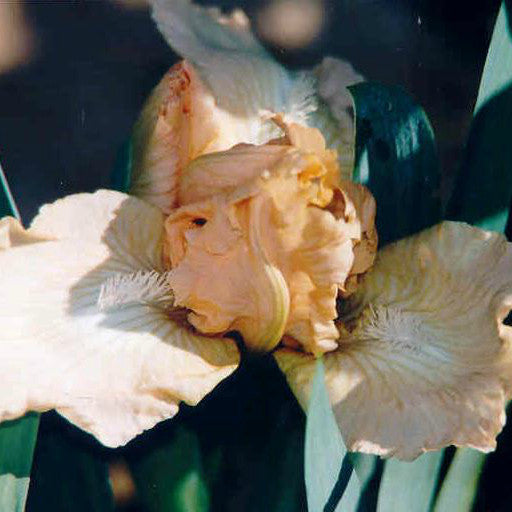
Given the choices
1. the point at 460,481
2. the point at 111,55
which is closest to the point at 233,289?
the point at 460,481

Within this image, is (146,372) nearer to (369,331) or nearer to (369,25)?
(369,331)

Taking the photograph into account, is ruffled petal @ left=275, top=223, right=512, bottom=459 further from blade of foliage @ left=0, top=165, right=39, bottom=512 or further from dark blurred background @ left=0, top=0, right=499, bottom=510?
dark blurred background @ left=0, top=0, right=499, bottom=510

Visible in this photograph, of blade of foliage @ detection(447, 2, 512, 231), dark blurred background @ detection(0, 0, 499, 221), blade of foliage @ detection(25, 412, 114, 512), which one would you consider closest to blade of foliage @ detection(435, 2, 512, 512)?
blade of foliage @ detection(447, 2, 512, 231)

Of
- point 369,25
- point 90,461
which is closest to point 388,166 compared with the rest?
point 90,461

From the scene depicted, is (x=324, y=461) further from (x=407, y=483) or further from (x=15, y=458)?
(x=15, y=458)

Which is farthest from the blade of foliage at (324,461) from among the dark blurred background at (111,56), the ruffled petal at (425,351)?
the dark blurred background at (111,56)

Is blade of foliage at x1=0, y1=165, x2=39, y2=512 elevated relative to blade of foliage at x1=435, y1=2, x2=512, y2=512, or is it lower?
lower

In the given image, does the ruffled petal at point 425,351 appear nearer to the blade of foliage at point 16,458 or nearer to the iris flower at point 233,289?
the iris flower at point 233,289
